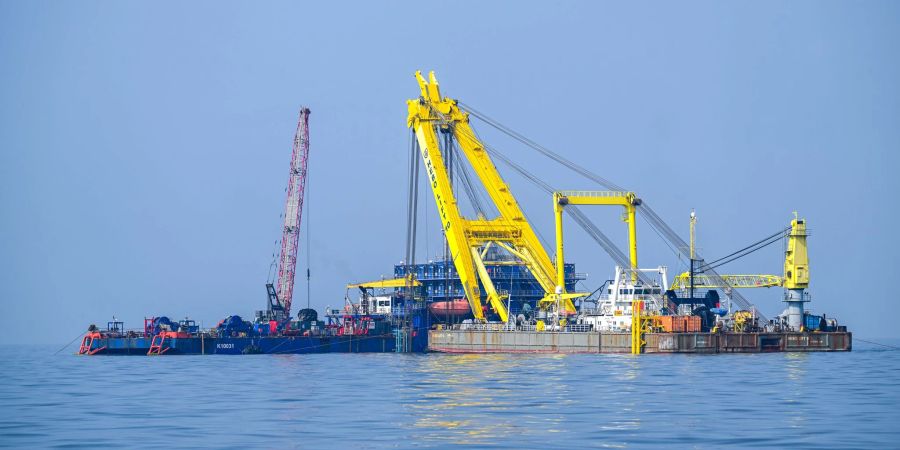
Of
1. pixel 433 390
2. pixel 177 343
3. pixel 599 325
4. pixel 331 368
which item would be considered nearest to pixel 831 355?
pixel 599 325

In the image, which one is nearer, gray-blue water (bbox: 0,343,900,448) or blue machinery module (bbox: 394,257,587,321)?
gray-blue water (bbox: 0,343,900,448)

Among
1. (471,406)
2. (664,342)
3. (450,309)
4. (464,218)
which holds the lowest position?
(471,406)

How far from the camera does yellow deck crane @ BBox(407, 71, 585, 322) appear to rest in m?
128

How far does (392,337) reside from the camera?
471 feet

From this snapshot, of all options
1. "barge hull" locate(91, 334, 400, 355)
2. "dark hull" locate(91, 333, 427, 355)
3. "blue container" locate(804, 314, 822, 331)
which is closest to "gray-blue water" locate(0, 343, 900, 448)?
"blue container" locate(804, 314, 822, 331)

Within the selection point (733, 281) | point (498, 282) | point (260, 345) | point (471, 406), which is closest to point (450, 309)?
point (498, 282)

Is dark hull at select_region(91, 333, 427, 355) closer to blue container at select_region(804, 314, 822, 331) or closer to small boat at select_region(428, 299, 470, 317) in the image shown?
small boat at select_region(428, 299, 470, 317)

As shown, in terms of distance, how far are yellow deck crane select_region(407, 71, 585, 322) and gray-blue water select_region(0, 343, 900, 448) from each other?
112 ft

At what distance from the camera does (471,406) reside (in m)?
56.9

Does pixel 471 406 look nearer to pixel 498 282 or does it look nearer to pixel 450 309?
pixel 450 309

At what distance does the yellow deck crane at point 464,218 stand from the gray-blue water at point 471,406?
1347 inches

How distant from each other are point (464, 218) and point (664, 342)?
95.4 feet

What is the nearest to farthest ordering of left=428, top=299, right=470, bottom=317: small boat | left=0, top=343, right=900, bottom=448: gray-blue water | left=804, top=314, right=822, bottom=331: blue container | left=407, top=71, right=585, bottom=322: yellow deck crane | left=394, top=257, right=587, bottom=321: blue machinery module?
1. left=0, top=343, right=900, bottom=448: gray-blue water
2. left=804, top=314, right=822, bottom=331: blue container
3. left=407, top=71, right=585, bottom=322: yellow deck crane
4. left=428, top=299, right=470, bottom=317: small boat
5. left=394, top=257, right=587, bottom=321: blue machinery module

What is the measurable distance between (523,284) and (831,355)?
53.1 m
